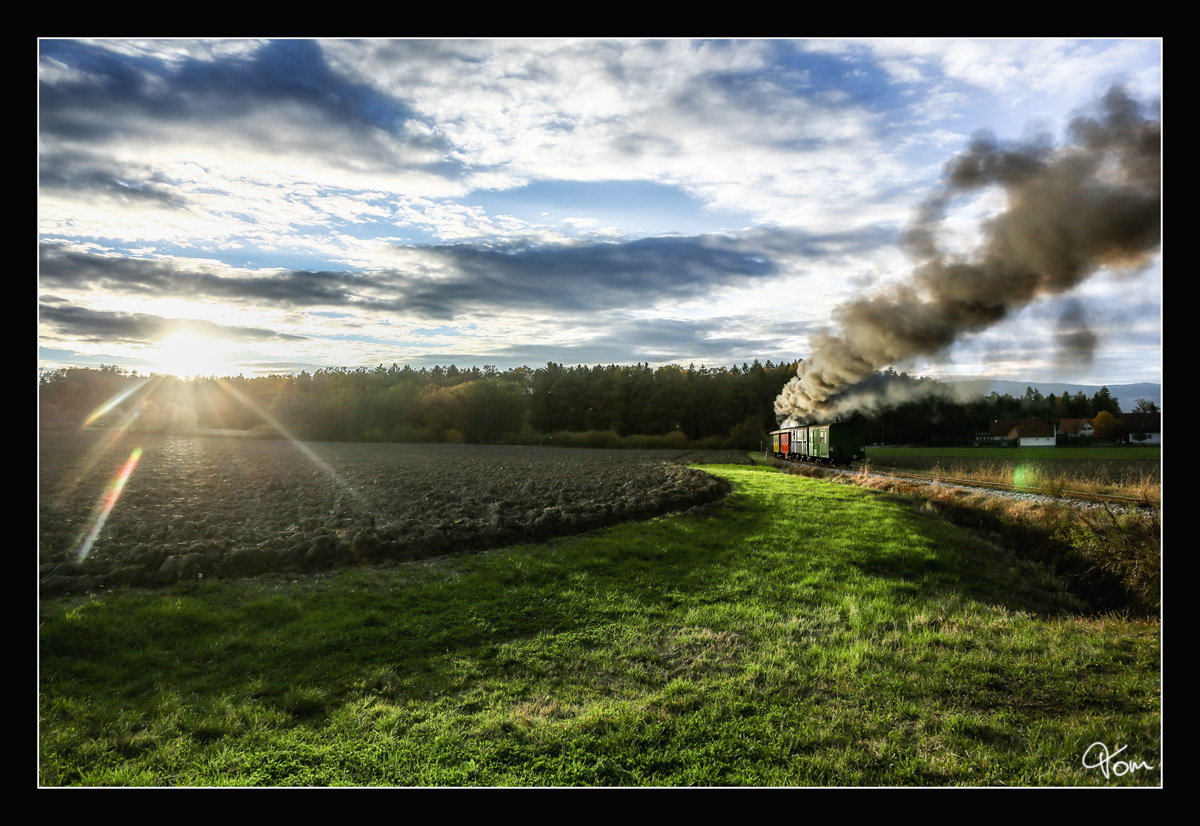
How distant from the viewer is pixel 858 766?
15.4 feet

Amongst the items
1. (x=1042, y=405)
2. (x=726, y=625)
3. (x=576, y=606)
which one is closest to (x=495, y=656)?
(x=576, y=606)

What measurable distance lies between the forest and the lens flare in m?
47.5

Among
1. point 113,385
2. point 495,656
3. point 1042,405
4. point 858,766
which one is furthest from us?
point 1042,405

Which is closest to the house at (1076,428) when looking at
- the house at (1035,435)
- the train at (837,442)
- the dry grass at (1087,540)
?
the house at (1035,435)

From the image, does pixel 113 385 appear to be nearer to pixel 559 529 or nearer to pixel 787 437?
pixel 559 529

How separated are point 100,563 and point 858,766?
39.4 ft

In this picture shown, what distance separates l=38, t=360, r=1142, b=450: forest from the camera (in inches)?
2997

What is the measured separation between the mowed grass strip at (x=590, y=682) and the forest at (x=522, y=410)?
63.7 meters

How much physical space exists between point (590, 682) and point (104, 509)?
1577cm

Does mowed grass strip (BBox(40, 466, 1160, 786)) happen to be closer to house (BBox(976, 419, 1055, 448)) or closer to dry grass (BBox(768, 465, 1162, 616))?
dry grass (BBox(768, 465, 1162, 616))

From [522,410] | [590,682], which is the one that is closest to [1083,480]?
[590,682]
